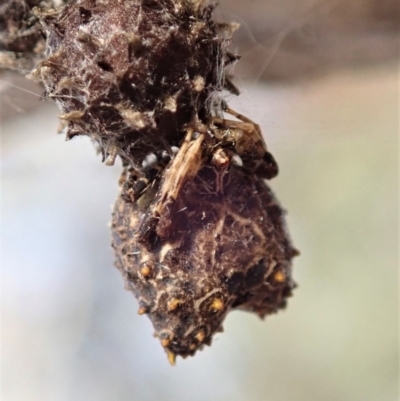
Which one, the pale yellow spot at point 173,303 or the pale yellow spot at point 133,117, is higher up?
the pale yellow spot at point 133,117

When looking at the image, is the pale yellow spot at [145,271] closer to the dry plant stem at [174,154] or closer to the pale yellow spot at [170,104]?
the dry plant stem at [174,154]

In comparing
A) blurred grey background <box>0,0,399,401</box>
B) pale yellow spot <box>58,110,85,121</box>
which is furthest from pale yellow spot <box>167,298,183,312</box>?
blurred grey background <box>0,0,399,401</box>

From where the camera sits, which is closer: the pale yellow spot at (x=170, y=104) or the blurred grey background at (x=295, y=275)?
the pale yellow spot at (x=170, y=104)

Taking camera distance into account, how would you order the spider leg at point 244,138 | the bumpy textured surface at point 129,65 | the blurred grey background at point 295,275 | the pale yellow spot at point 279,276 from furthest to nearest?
the blurred grey background at point 295,275 < the pale yellow spot at point 279,276 < the spider leg at point 244,138 < the bumpy textured surface at point 129,65

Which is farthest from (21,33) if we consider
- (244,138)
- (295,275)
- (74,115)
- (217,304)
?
(295,275)

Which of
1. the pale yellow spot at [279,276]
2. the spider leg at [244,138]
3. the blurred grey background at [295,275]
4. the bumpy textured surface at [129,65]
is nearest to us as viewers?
the bumpy textured surface at [129,65]

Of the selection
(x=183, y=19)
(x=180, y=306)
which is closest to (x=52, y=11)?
(x=183, y=19)

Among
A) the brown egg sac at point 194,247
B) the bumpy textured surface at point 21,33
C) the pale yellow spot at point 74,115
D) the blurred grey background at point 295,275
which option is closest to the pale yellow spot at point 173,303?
the brown egg sac at point 194,247
